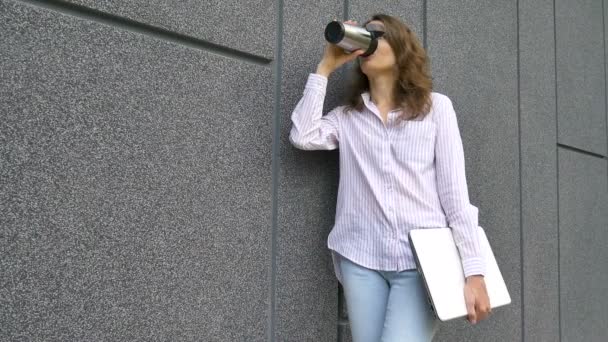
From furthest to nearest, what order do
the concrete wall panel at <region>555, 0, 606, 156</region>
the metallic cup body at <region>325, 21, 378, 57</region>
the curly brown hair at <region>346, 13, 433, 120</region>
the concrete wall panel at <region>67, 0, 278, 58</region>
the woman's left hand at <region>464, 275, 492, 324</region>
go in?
the concrete wall panel at <region>555, 0, 606, 156</region> < the curly brown hair at <region>346, 13, 433, 120</region> < the metallic cup body at <region>325, 21, 378, 57</region> < the woman's left hand at <region>464, 275, 492, 324</region> < the concrete wall panel at <region>67, 0, 278, 58</region>

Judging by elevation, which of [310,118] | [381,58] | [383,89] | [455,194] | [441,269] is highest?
[381,58]

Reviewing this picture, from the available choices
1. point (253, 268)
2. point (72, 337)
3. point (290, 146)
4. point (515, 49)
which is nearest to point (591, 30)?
point (515, 49)

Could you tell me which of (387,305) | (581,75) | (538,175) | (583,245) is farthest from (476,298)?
(581,75)

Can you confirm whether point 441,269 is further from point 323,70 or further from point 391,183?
point 323,70

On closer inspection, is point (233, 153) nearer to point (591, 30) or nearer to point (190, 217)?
point (190, 217)

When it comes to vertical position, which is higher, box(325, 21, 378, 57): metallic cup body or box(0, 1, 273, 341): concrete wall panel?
box(325, 21, 378, 57): metallic cup body

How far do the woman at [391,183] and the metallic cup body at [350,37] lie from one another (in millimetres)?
37

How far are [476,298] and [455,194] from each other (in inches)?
14.4

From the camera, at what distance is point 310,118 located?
241 cm

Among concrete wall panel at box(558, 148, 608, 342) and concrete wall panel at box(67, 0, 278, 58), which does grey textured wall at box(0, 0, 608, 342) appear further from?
concrete wall panel at box(558, 148, 608, 342)

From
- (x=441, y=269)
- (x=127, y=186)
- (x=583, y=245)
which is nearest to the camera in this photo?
(x=127, y=186)

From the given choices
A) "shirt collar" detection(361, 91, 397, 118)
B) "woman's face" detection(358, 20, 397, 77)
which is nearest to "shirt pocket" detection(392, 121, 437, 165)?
"shirt collar" detection(361, 91, 397, 118)

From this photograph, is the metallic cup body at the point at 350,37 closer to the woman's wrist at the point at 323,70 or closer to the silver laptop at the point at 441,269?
the woman's wrist at the point at 323,70

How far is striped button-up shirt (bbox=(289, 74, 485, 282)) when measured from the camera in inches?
88.5
